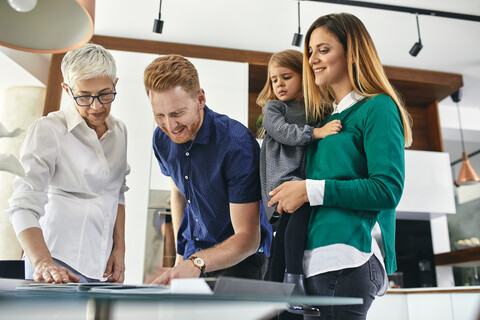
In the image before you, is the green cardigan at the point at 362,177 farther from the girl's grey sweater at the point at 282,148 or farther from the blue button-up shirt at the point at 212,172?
the blue button-up shirt at the point at 212,172

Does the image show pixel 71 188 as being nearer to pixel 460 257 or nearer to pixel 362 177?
pixel 362 177

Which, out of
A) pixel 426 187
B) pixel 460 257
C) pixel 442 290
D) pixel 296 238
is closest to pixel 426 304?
pixel 442 290

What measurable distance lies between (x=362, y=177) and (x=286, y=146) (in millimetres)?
347

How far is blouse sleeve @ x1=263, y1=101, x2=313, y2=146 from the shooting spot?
137 cm

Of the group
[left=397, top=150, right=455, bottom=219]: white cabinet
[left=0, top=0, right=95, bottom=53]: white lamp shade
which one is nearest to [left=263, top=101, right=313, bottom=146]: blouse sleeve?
[left=0, top=0, right=95, bottom=53]: white lamp shade

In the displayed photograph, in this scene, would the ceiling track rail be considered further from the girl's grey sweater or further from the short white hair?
the short white hair

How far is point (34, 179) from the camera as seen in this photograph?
1.33 metres

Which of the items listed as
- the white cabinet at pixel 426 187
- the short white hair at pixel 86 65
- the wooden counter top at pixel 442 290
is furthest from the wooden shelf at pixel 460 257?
the short white hair at pixel 86 65

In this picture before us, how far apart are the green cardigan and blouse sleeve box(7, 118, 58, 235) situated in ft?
2.55

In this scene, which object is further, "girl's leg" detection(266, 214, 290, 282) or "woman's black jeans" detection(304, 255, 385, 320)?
"girl's leg" detection(266, 214, 290, 282)

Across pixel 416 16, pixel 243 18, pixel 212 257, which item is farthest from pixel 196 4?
pixel 212 257

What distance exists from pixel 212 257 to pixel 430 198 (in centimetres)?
316

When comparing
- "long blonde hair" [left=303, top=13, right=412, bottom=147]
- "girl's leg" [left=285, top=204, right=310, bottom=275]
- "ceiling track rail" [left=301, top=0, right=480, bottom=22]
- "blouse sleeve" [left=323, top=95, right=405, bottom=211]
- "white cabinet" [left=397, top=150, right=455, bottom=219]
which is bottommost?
"girl's leg" [left=285, top=204, right=310, bottom=275]

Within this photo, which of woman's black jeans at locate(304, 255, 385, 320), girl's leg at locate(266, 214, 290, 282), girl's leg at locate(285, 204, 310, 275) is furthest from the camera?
girl's leg at locate(266, 214, 290, 282)
